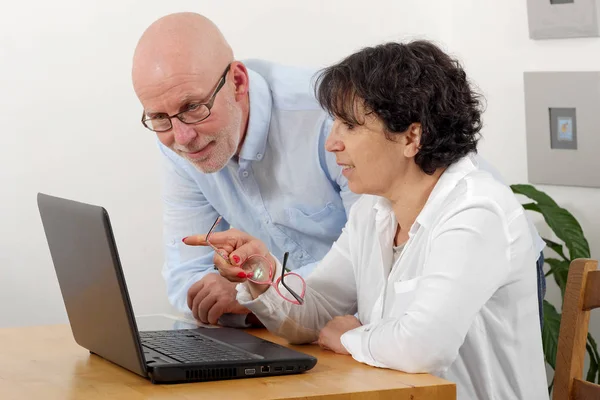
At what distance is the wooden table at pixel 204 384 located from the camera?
1349 millimetres

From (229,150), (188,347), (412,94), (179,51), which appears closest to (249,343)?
(188,347)

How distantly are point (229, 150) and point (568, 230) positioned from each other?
3.58 feet

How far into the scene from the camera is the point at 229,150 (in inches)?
87.3

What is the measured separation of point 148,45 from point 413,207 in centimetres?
79

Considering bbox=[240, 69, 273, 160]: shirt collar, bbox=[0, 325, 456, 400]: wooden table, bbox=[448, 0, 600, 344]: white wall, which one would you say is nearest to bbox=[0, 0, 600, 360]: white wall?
bbox=[448, 0, 600, 344]: white wall

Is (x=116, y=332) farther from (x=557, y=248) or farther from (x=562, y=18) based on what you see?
(x=562, y=18)

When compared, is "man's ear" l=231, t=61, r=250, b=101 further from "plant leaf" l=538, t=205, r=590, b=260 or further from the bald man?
"plant leaf" l=538, t=205, r=590, b=260

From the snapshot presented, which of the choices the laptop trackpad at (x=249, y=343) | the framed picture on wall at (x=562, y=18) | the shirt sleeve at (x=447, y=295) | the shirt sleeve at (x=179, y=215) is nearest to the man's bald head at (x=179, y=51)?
the shirt sleeve at (x=179, y=215)

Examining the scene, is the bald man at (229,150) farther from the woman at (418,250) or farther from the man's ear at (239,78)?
the woman at (418,250)

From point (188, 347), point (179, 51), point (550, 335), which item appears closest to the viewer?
point (188, 347)

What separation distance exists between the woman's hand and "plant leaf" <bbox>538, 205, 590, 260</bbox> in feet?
4.10

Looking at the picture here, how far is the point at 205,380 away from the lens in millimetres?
1427

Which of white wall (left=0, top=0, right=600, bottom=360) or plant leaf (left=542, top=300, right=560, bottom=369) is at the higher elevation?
white wall (left=0, top=0, right=600, bottom=360)

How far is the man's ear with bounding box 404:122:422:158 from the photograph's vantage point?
170 centimetres
